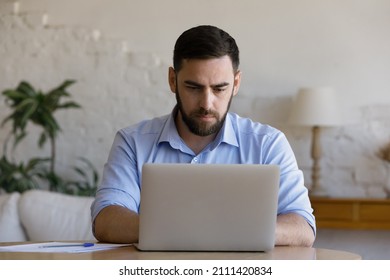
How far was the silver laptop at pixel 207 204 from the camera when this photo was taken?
215cm

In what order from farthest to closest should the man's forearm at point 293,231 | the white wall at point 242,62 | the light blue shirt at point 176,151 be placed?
the white wall at point 242,62 → the light blue shirt at point 176,151 → the man's forearm at point 293,231

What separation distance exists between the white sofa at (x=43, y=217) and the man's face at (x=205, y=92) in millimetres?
2089

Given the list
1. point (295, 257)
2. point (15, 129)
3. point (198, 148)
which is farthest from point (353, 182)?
point (295, 257)

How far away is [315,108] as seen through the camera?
210 inches

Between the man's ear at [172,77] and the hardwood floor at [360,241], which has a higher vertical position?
the man's ear at [172,77]

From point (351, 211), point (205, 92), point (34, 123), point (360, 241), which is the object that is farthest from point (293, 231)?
point (34, 123)

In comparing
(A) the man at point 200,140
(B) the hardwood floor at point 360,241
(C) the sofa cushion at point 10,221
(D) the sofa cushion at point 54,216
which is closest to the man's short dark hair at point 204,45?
(A) the man at point 200,140

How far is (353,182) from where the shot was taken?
5.60 m

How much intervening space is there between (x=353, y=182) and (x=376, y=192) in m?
0.16

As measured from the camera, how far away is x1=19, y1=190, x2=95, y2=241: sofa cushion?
473 cm

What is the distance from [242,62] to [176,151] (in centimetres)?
287

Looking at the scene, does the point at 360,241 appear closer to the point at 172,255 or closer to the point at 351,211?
the point at 351,211

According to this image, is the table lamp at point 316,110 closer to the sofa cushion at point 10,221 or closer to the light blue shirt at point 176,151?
the sofa cushion at point 10,221

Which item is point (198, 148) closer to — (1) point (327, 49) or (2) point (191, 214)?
(2) point (191, 214)
